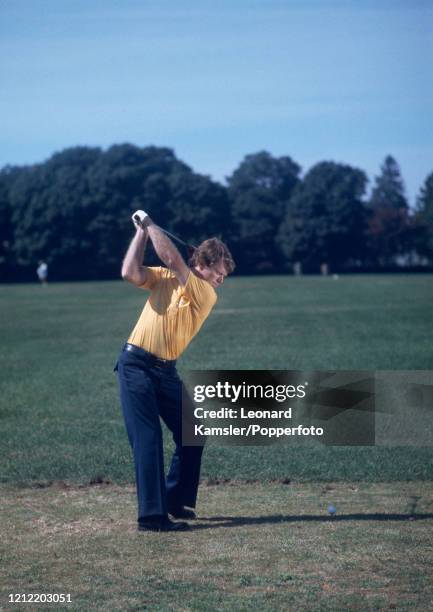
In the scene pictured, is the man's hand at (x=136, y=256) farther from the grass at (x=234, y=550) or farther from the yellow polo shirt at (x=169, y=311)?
the grass at (x=234, y=550)

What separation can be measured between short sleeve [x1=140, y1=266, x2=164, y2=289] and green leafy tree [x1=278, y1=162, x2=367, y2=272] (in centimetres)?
9609

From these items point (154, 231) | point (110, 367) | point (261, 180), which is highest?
point (261, 180)

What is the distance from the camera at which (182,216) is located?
95.9m

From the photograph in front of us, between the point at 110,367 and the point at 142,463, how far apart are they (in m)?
10.7

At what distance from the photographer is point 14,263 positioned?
3654 inches

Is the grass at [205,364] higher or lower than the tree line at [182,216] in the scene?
lower

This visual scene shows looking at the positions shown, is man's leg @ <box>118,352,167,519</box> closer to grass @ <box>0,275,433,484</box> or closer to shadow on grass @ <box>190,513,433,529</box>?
shadow on grass @ <box>190,513,433,529</box>

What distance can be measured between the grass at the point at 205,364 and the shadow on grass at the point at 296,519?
1.35 m

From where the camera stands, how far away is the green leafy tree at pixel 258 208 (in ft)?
341

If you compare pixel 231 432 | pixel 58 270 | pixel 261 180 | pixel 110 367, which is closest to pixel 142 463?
pixel 231 432

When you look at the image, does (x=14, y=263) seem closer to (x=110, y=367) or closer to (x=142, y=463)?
(x=110, y=367)
